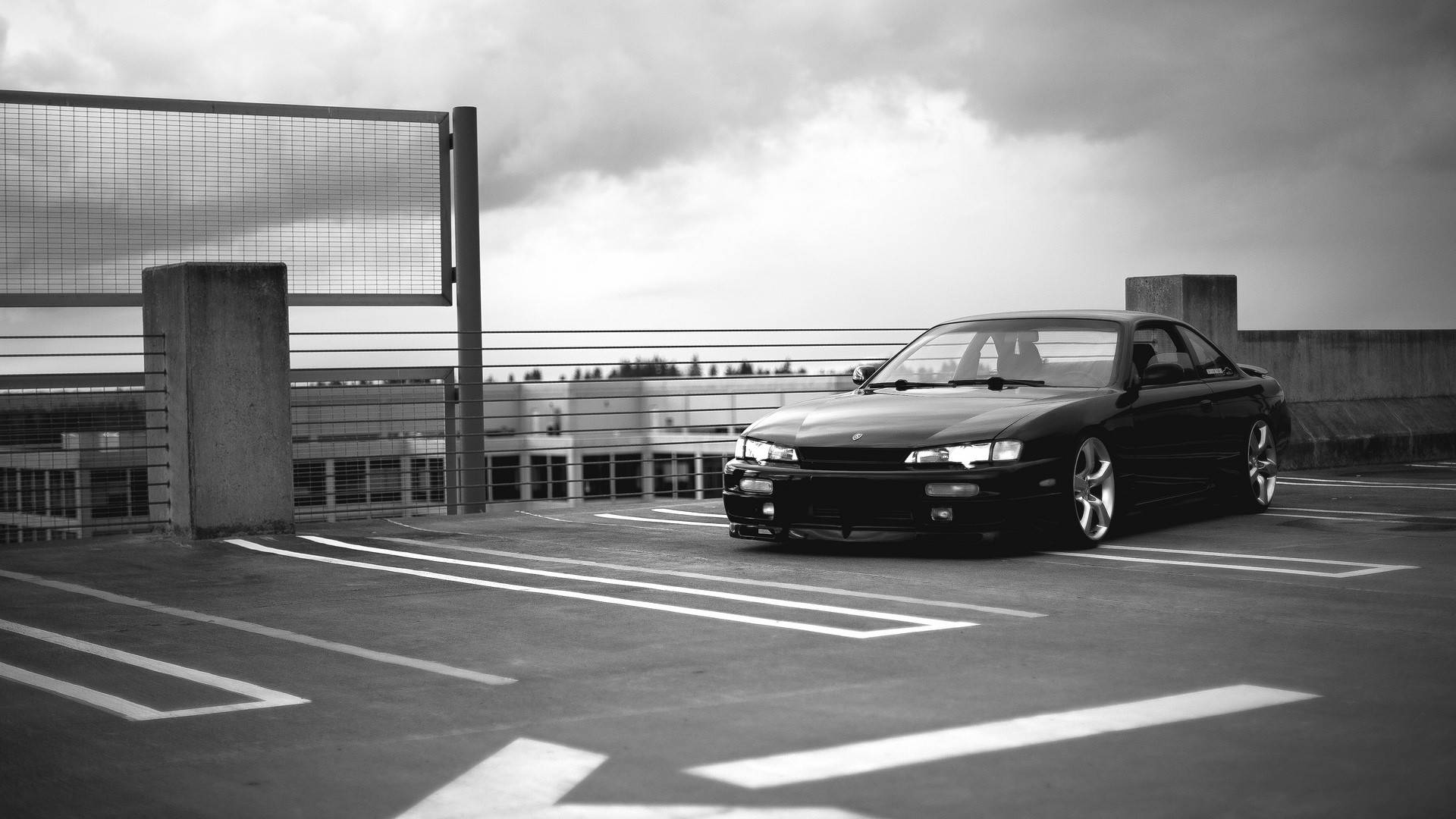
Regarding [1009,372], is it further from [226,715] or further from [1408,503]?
[226,715]

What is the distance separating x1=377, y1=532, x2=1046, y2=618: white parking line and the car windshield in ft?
8.21

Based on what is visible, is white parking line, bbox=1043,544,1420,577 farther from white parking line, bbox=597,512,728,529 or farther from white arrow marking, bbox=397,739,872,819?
white arrow marking, bbox=397,739,872,819

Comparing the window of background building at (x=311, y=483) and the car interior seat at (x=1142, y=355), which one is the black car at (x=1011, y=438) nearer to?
the car interior seat at (x=1142, y=355)

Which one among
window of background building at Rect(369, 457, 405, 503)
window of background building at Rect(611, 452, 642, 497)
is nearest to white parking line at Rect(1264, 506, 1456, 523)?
window of background building at Rect(611, 452, 642, 497)

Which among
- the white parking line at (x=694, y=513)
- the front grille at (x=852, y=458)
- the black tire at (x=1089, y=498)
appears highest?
the front grille at (x=852, y=458)

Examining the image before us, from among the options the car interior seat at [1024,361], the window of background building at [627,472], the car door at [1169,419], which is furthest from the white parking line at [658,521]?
the car door at [1169,419]

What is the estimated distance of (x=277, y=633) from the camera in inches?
259

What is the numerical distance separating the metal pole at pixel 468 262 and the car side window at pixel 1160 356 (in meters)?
5.73

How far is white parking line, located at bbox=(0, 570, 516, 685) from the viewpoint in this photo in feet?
18.2

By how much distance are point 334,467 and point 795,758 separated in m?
10.7

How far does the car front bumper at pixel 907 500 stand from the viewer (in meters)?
8.59

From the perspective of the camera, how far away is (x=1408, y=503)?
1208 centimetres

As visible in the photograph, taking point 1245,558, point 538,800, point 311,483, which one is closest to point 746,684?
point 538,800

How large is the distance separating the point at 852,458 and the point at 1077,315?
227 cm
